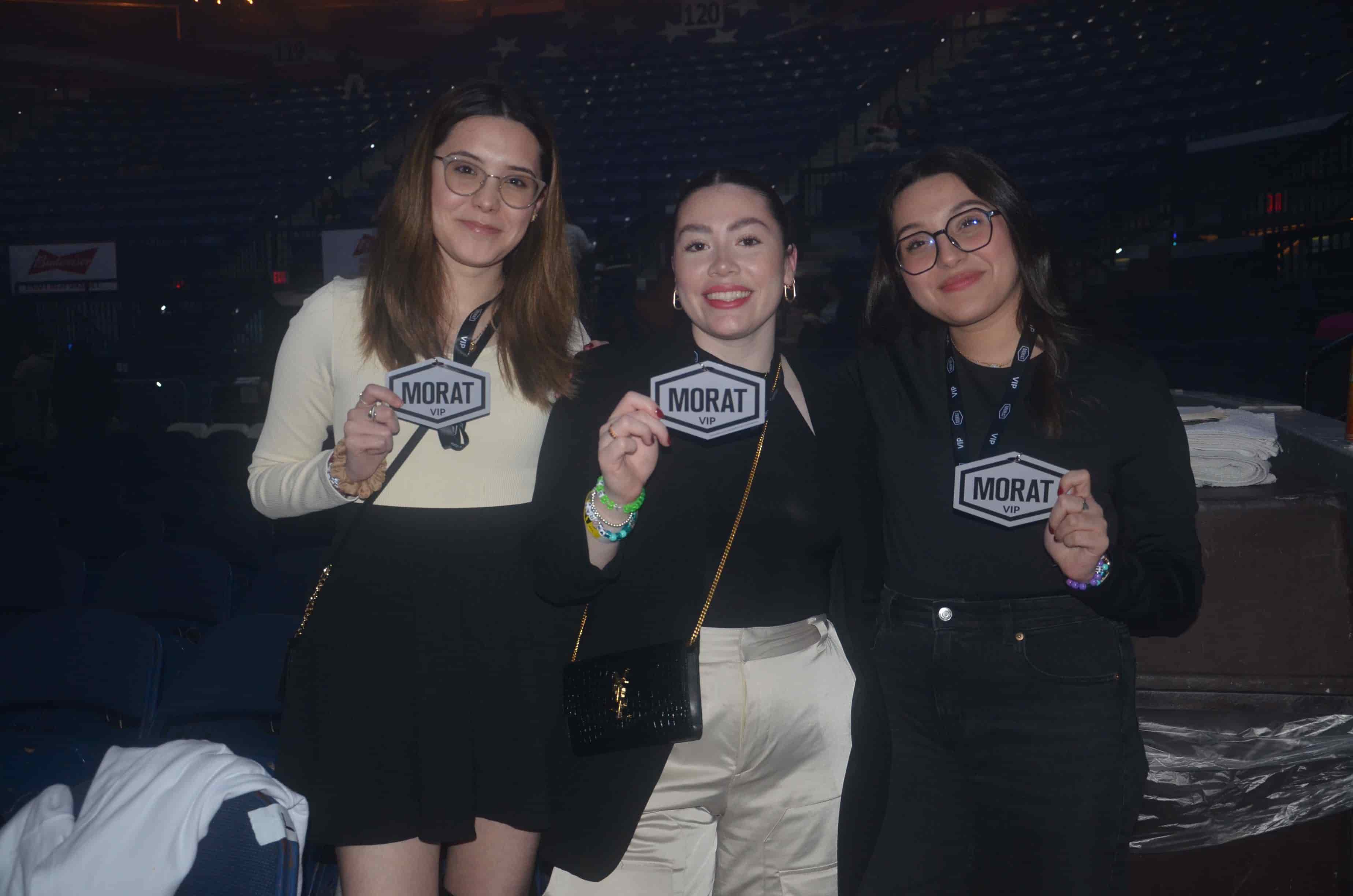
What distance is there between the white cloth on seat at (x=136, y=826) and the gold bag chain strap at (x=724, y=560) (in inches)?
19.7

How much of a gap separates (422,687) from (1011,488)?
0.98 meters

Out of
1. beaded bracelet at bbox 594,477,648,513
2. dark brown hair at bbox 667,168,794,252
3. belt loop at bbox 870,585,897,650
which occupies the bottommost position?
belt loop at bbox 870,585,897,650

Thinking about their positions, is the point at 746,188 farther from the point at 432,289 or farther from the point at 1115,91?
the point at 1115,91

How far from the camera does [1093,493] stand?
5.36ft

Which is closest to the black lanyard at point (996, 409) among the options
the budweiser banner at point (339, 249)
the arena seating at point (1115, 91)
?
the arena seating at point (1115, 91)

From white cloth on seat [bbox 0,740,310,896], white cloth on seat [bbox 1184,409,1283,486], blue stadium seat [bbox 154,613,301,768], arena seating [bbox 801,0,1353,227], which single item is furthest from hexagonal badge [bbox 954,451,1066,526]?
arena seating [bbox 801,0,1353,227]

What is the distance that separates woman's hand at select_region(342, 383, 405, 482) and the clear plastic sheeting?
5.28 ft

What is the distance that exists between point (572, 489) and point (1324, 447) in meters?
1.69

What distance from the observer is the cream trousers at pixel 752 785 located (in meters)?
1.58

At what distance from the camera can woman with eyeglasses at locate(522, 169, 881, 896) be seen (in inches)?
60.8

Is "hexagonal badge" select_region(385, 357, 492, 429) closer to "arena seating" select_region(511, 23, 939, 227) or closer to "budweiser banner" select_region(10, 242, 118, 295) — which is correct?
"arena seating" select_region(511, 23, 939, 227)

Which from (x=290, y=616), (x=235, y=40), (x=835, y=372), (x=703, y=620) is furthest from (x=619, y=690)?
(x=235, y=40)

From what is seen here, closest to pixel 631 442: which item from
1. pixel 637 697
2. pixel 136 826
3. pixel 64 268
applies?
pixel 637 697

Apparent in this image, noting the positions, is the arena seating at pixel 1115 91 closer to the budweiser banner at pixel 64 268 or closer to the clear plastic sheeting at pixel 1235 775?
the budweiser banner at pixel 64 268
